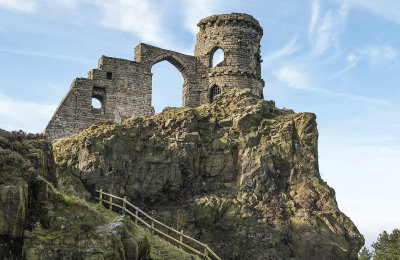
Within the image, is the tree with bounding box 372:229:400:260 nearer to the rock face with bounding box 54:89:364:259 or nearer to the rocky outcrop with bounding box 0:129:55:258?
the rock face with bounding box 54:89:364:259

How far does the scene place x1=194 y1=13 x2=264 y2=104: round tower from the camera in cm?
3516

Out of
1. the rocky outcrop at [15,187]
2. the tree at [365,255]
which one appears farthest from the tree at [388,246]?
the rocky outcrop at [15,187]

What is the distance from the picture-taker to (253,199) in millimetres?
26766

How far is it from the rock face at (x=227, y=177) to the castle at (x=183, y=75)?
3.69 metres

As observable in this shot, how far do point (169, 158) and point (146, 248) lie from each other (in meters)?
11.6

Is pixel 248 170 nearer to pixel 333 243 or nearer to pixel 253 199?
pixel 253 199

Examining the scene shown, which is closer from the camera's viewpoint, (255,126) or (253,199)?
(253,199)

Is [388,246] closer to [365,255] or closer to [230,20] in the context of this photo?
[365,255]

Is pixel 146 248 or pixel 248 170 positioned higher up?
pixel 248 170

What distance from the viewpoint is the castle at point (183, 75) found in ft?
103

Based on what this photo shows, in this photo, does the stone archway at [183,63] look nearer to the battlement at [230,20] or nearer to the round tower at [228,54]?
the round tower at [228,54]

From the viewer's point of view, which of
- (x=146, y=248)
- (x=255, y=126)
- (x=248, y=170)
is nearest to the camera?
(x=146, y=248)

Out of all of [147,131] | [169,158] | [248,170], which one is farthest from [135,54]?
[248,170]

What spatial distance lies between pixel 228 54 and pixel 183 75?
394cm
